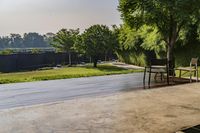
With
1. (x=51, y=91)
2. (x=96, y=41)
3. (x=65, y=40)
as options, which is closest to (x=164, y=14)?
(x=51, y=91)

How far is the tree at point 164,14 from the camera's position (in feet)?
31.8

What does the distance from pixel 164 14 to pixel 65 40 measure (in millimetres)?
23253

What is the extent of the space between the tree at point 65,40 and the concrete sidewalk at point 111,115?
85.9ft

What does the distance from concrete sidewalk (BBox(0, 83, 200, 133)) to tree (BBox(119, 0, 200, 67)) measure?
12.9ft

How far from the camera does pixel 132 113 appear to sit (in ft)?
16.8

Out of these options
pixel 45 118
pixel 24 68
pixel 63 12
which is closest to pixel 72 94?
pixel 45 118

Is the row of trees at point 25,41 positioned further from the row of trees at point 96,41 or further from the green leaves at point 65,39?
the row of trees at point 96,41

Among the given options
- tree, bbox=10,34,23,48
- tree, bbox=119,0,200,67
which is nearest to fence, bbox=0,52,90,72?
tree, bbox=119,0,200,67

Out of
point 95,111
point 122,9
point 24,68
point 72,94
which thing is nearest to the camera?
point 95,111

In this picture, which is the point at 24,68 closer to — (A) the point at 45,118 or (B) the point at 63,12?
(B) the point at 63,12

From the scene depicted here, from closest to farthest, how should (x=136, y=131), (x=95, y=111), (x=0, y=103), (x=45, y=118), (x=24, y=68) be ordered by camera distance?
(x=136, y=131) < (x=45, y=118) < (x=95, y=111) < (x=0, y=103) < (x=24, y=68)

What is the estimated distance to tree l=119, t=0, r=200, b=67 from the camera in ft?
31.8

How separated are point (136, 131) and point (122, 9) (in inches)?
293

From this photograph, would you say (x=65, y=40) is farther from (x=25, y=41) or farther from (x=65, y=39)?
(x=25, y=41)
